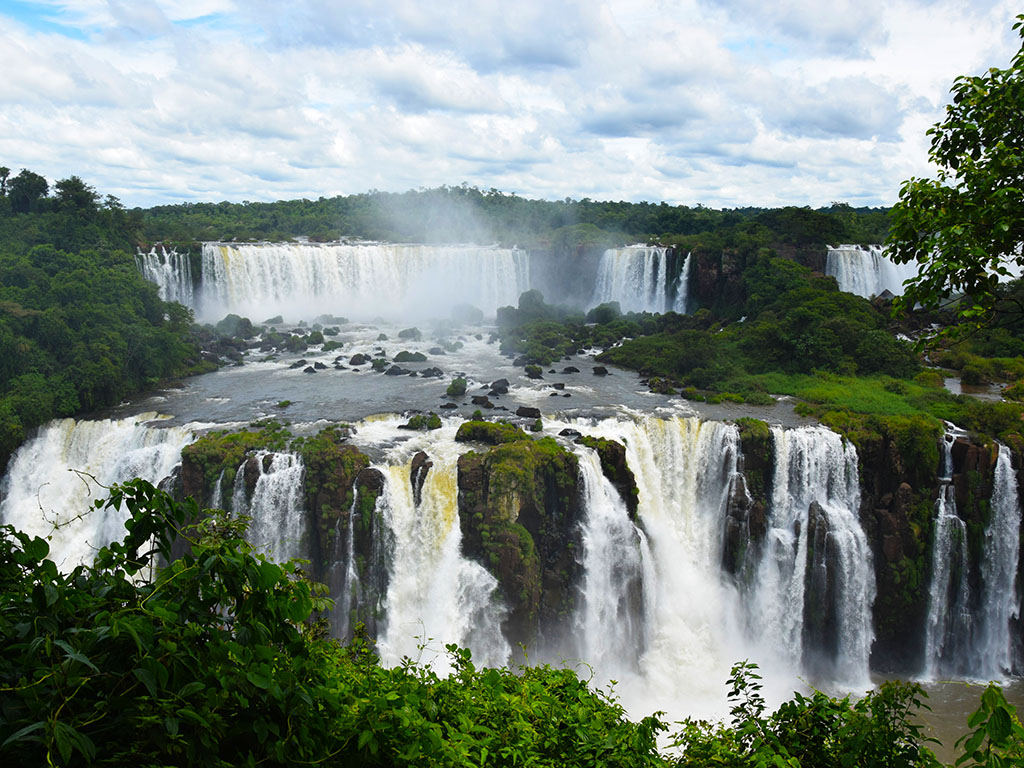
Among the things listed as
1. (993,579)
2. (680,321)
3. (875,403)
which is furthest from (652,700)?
(680,321)

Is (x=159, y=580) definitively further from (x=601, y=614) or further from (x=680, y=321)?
(x=680, y=321)

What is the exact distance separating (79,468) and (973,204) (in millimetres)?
20100

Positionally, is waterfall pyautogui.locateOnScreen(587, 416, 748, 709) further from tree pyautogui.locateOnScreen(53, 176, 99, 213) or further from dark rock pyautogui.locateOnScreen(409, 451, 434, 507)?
tree pyautogui.locateOnScreen(53, 176, 99, 213)

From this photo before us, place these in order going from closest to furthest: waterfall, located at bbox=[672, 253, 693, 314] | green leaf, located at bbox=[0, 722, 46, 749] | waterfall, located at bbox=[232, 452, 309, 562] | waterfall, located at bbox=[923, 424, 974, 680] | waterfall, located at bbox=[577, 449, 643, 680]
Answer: green leaf, located at bbox=[0, 722, 46, 749] → waterfall, located at bbox=[232, 452, 309, 562] → waterfall, located at bbox=[577, 449, 643, 680] → waterfall, located at bbox=[923, 424, 974, 680] → waterfall, located at bbox=[672, 253, 693, 314]

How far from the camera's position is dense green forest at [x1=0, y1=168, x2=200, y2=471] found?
68.6ft

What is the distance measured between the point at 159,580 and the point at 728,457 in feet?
57.3

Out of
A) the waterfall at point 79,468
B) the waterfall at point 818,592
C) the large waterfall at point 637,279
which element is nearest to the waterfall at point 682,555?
the waterfall at point 818,592

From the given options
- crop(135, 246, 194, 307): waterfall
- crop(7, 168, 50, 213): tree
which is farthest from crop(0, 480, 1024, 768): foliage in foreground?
crop(7, 168, 50, 213): tree

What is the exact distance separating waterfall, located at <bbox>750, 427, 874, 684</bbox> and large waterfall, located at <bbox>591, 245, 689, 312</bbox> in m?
22.7

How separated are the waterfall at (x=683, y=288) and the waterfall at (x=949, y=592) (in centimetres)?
2230

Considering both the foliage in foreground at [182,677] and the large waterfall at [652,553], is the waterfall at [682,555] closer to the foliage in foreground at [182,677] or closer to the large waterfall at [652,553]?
the large waterfall at [652,553]

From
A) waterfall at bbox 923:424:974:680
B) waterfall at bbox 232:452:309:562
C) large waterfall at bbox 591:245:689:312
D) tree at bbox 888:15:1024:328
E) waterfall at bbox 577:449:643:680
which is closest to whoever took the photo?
tree at bbox 888:15:1024:328

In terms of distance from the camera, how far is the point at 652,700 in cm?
1608

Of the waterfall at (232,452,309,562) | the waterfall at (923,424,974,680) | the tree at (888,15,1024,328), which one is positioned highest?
the tree at (888,15,1024,328)
